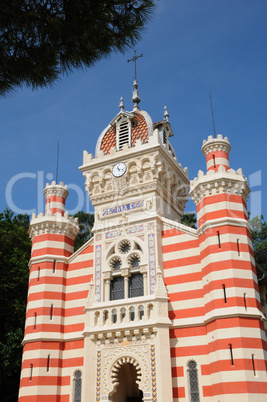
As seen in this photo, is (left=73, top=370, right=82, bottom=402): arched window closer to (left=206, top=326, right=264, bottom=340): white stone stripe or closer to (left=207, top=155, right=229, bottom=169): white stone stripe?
(left=206, top=326, right=264, bottom=340): white stone stripe

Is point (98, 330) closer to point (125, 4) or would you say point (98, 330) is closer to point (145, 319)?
point (145, 319)

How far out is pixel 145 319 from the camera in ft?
64.1

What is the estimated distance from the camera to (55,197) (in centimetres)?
2527

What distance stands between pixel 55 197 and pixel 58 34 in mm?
17378

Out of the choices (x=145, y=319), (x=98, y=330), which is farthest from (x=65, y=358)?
(x=145, y=319)

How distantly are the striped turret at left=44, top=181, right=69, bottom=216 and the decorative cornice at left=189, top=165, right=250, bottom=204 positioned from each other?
8.37m

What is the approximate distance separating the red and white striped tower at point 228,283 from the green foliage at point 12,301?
13.1m

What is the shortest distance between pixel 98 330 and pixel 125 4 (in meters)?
15.2

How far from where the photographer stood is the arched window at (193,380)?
18156 millimetres

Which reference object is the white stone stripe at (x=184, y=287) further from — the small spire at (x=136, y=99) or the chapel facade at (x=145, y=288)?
the small spire at (x=136, y=99)

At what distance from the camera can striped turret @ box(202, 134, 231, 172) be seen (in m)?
21.4

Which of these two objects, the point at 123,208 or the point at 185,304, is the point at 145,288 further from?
the point at 123,208

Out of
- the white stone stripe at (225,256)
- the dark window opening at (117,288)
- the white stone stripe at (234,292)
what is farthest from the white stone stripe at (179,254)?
the white stone stripe at (234,292)

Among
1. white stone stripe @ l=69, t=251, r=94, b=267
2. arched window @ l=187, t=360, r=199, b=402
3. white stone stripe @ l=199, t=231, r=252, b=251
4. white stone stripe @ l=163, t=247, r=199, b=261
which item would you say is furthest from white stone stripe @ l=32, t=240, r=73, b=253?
arched window @ l=187, t=360, r=199, b=402
